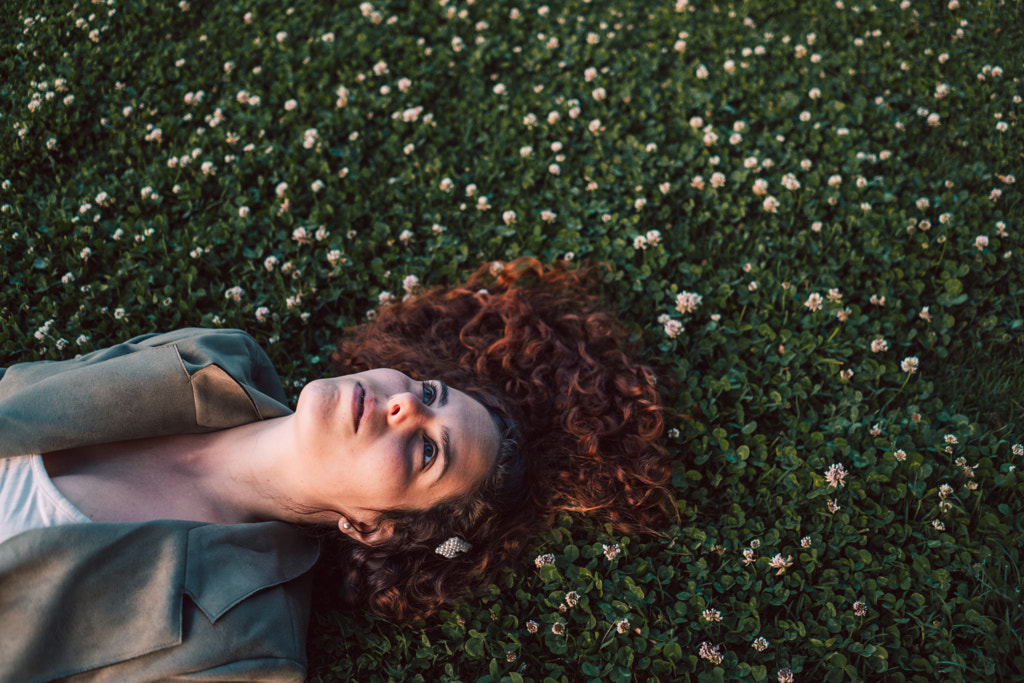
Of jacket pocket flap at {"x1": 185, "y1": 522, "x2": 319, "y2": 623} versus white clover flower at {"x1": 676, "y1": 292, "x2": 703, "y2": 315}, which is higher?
jacket pocket flap at {"x1": 185, "y1": 522, "x2": 319, "y2": 623}

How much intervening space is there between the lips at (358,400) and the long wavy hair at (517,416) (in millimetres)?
438

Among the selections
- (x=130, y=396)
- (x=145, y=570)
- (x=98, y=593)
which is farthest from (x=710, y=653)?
(x=130, y=396)

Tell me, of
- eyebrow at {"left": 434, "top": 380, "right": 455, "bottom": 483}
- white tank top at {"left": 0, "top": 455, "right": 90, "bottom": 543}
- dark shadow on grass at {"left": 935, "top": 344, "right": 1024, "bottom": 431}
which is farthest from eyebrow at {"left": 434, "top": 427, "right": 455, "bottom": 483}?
dark shadow on grass at {"left": 935, "top": 344, "right": 1024, "bottom": 431}

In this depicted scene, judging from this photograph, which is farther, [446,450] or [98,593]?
[446,450]

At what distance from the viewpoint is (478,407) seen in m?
2.62

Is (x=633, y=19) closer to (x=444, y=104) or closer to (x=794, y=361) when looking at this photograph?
(x=444, y=104)

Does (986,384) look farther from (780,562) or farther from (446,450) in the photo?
(446,450)

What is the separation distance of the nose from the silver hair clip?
582 mm

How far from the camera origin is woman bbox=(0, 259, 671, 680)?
2078 mm

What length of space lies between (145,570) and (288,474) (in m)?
0.52

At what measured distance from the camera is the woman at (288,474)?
6.82ft

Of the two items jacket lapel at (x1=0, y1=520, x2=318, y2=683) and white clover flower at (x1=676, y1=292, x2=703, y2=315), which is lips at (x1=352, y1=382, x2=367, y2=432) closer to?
jacket lapel at (x1=0, y1=520, x2=318, y2=683)

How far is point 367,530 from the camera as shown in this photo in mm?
2602

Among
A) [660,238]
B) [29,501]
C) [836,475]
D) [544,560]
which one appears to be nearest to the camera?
[29,501]
